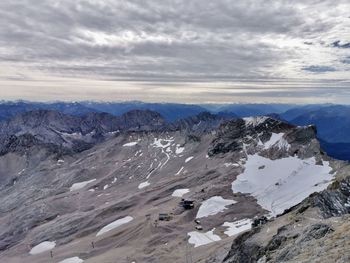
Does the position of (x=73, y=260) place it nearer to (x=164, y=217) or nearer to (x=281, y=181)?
(x=164, y=217)

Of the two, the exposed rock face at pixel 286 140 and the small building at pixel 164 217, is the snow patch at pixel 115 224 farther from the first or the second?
the exposed rock face at pixel 286 140

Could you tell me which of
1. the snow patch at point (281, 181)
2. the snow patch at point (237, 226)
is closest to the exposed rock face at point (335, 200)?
the snow patch at point (237, 226)

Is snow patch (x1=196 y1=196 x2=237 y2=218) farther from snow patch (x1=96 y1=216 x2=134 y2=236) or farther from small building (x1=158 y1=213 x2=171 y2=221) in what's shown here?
snow patch (x1=96 y1=216 x2=134 y2=236)

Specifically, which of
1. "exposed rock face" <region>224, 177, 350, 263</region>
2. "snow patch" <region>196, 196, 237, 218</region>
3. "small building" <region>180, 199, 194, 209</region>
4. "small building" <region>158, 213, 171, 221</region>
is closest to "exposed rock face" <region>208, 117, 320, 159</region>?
"snow patch" <region>196, 196, 237, 218</region>

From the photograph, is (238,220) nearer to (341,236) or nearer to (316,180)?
(316,180)

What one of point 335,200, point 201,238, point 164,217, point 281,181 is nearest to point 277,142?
point 281,181
